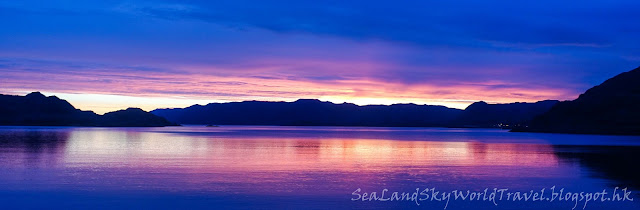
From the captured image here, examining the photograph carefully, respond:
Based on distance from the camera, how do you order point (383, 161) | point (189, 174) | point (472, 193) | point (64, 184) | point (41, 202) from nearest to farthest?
1. point (41, 202)
2. point (472, 193)
3. point (64, 184)
4. point (189, 174)
5. point (383, 161)

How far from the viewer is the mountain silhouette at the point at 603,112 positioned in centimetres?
14362

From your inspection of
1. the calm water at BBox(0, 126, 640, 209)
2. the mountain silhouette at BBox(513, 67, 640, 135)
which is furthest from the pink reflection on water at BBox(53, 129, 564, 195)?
the mountain silhouette at BBox(513, 67, 640, 135)

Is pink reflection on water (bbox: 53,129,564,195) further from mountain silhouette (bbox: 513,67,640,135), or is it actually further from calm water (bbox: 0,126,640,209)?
mountain silhouette (bbox: 513,67,640,135)

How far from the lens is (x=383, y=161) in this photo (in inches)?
1603

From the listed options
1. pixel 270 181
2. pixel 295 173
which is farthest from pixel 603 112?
pixel 270 181

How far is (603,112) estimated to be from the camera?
15275 cm

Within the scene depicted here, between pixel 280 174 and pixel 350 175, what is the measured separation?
367cm

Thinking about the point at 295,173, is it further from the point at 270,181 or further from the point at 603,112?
the point at 603,112

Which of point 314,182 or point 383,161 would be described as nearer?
point 314,182

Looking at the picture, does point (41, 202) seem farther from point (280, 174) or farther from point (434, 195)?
point (434, 195)

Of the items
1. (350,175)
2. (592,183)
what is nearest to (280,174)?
(350,175)

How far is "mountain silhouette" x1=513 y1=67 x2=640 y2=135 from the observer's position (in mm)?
143625

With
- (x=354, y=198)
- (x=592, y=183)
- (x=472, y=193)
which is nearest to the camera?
(x=354, y=198)

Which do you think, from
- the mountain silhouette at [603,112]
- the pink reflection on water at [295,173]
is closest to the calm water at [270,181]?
the pink reflection on water at [295,173]
